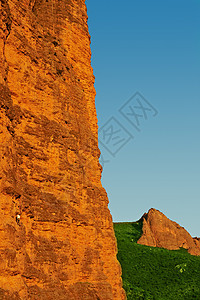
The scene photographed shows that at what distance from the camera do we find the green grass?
146 feet

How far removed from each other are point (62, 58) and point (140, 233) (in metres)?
48.3

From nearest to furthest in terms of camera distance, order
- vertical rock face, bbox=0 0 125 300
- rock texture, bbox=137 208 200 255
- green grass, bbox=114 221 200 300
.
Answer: vertical rock face, bbox=0 0 125 300 → green grass, bbox=114 221 200 300 → rock texture, bbox=137 208 200 255

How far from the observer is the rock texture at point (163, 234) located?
64438 millimetres

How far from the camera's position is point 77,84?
24.9 metres

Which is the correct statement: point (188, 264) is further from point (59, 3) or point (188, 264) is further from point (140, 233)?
point (59, 3)

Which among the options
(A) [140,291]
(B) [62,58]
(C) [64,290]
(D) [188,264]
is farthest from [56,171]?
(D) [188,264]

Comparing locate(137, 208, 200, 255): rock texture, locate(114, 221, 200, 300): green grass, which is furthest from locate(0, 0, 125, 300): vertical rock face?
locate(137, 208, 200, 255): rock texture

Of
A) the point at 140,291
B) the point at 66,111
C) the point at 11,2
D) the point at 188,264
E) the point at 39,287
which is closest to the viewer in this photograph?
the point at 39,287

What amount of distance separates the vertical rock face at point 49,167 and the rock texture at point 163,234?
4137cm

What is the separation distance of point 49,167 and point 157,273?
3593 centimetres

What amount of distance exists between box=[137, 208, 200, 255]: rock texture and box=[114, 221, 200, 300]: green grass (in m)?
2.08

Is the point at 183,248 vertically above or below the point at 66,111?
above

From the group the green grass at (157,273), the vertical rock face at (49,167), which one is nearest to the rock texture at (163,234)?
the green grass at (157,273)

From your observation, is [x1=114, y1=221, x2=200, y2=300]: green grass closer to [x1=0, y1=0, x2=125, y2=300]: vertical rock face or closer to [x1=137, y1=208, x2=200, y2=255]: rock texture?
[x1=137, y1=208, x2=200, y2=255]: rock texture
